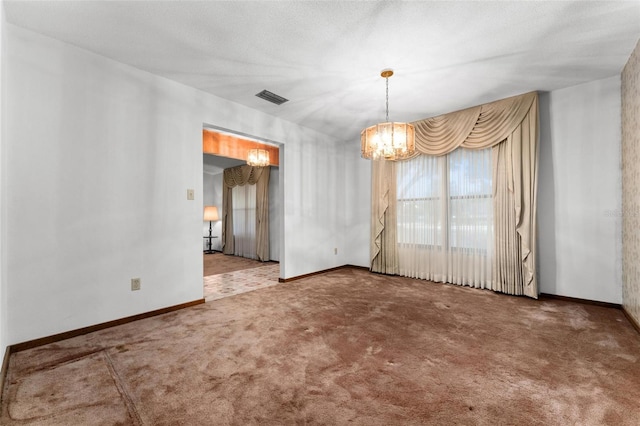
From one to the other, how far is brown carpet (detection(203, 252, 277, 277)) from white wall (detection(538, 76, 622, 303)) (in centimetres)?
503

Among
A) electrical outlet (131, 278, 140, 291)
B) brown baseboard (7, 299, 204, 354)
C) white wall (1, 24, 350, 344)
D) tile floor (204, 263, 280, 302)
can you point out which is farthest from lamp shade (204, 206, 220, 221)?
electrical outlet (131, 278, 140, 291)

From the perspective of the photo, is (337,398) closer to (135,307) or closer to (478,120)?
(135,307)

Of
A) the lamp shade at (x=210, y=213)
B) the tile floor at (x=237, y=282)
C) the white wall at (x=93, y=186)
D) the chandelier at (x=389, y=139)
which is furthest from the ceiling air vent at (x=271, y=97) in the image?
the lamp shade at (x=210, y=213)

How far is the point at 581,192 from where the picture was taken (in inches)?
131

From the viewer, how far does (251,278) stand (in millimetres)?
4766

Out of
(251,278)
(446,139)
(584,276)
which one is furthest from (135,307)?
(584,276)

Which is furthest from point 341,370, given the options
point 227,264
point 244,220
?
point 244,220

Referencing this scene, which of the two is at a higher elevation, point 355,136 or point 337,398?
point 355,136

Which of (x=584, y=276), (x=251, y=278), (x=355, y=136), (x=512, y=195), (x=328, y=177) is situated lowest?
(x=251, y=278)

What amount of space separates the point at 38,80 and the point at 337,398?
11.1ft

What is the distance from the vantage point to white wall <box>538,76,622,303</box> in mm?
3145

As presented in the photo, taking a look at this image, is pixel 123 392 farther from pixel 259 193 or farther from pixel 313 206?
pixel 259 193

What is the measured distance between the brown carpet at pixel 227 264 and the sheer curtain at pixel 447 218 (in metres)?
3.21

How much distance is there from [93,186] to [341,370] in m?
2.72
